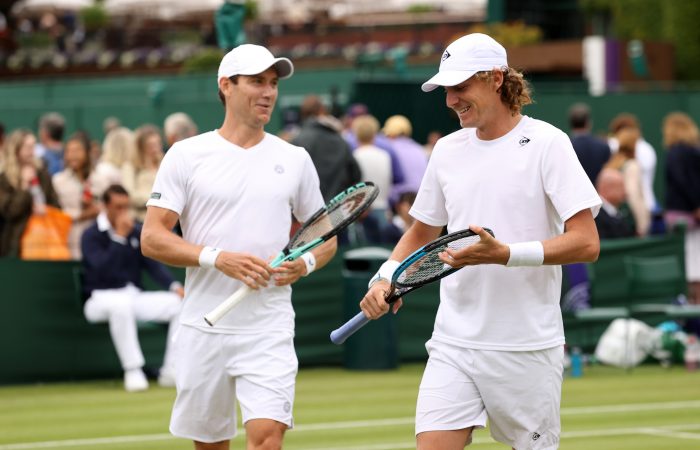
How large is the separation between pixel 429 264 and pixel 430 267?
0.01 metres

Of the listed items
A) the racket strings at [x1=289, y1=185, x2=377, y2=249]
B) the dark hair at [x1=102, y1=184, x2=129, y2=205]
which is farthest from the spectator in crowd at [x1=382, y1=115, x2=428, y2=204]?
the racket strings at [x1=289, y1=185, x2=377, y2=249]

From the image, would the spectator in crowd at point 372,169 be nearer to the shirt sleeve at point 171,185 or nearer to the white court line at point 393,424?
the white court line at point 393,424

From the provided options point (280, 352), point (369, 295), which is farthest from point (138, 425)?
point (369, 295)

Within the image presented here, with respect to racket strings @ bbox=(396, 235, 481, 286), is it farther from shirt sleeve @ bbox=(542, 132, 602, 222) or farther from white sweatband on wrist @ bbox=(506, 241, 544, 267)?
shirt sleeve @ bbox=(542, 132, 602, 222)

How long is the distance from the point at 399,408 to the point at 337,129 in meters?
3.63

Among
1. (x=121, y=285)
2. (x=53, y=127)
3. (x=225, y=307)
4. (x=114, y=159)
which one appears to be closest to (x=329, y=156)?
(x=114, y=159)

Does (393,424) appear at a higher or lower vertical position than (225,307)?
lower

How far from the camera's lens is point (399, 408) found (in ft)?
36.9

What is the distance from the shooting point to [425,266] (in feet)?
19.0

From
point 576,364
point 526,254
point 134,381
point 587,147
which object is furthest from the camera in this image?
point 587,147

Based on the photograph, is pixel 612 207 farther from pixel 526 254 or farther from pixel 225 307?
pixel 526 254

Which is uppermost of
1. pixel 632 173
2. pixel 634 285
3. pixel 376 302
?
pixel 376 302

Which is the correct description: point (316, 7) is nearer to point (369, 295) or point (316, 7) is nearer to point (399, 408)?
point (399, 408)

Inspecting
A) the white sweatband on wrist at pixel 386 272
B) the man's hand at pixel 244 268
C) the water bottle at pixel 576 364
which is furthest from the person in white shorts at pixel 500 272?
the water bottle at pixel 576 364
